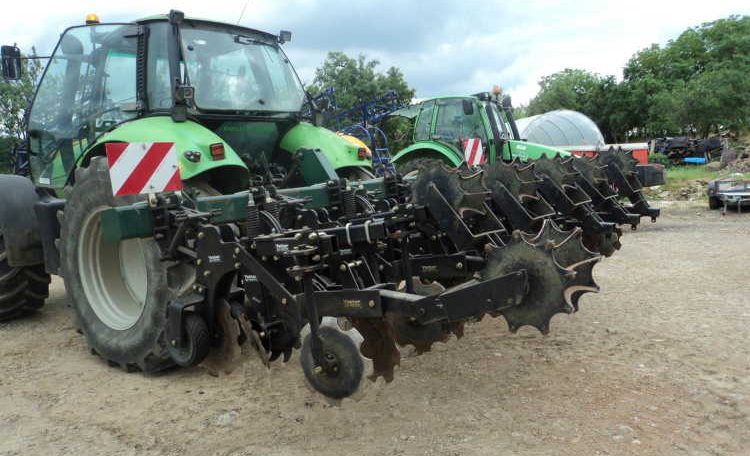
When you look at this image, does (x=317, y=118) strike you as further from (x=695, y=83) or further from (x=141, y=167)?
(x=695, y=83)

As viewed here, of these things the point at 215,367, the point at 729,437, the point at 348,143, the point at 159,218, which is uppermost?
the point at 348,143

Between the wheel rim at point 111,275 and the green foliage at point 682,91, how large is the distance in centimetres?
2770

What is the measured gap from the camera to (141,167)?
3.31 metres

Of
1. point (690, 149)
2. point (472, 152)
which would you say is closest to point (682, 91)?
point (690, 149)

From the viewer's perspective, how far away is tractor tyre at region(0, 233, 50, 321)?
489 cm

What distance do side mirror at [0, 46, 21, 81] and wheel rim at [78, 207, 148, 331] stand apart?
1719mm

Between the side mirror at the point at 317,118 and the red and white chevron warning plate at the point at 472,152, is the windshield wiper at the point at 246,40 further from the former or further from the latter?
the red and white chevron warning plate at the point at 472,152

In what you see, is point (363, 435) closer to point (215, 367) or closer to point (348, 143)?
point (215, 367)

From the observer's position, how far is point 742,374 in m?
3.47

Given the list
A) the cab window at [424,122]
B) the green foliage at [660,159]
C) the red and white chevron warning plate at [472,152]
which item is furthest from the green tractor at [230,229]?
the green foliage at [660,159]

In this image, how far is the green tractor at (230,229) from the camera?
2682mm

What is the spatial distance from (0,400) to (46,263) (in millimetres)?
1251

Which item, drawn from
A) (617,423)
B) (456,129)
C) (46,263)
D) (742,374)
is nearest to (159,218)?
(46,263)

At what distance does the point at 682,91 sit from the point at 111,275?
97.0ft
